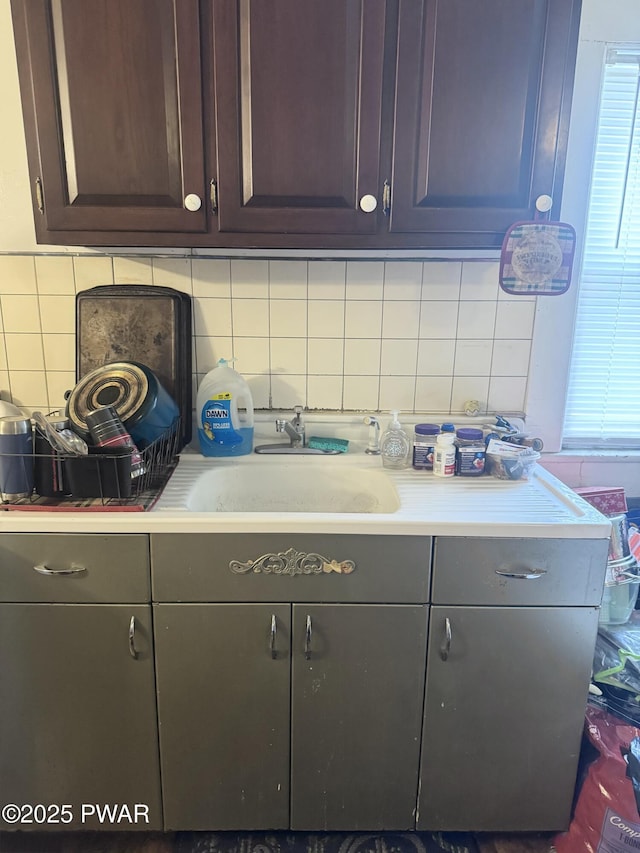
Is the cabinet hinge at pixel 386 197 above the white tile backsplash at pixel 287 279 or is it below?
above

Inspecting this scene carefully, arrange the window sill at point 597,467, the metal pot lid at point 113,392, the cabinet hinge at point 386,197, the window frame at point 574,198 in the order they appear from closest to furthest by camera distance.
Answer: the cabinet hinge at point 386,197 → the metal pot lid at point 113,392 → the window frame at point 574,198 → the window sill at point 597,467

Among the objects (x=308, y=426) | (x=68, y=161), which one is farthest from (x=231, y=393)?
(x=68, y=161)

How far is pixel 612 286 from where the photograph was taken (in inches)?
68.5

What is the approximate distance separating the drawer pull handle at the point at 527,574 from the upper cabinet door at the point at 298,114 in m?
0.87

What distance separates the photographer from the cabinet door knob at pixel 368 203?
132 cm

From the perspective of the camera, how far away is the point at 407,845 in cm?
142

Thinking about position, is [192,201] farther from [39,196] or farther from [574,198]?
[574,198]

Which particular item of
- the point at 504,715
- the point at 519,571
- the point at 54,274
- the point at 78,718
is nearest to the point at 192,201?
the point at 54,274

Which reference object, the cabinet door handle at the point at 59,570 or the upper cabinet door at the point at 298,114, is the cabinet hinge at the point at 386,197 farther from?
the cabinet door handle at the point at 59,570

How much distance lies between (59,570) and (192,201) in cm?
90

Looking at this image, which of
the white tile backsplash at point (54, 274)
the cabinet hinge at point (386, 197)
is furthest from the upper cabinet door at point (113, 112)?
the cabinet hinge at point (386, 197)

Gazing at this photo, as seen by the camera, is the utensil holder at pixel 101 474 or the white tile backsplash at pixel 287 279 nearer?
the utensil holder at pixel 101 474

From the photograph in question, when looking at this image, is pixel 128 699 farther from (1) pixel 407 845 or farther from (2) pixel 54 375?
(2) pixel 54 375

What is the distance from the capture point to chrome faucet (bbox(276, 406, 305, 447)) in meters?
1.69
